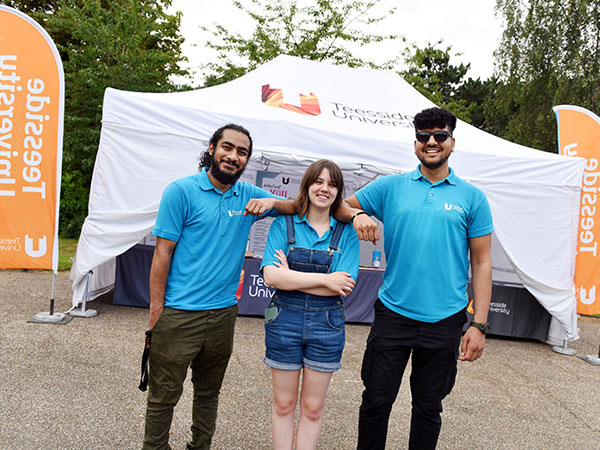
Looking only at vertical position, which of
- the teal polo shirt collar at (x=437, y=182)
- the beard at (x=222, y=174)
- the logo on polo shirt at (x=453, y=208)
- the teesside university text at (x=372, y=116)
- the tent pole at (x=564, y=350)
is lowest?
the tent pole at (x=564, y=350)

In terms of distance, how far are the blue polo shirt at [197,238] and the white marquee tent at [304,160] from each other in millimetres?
2952

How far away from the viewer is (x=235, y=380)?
3.56 meters

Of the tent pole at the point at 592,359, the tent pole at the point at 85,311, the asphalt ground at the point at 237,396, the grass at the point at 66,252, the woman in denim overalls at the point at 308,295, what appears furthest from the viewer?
Result: the grass at the point at 66,252

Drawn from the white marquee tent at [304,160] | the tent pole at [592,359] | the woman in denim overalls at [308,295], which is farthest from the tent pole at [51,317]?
the tent pole at [592,359]

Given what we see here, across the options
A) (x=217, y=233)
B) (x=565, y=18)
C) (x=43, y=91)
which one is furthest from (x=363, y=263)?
(x=565, y=18)

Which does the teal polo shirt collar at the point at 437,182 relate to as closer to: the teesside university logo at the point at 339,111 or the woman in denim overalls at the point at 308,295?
the woman in denim overalls at the point at 308,295

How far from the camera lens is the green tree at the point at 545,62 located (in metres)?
12.6

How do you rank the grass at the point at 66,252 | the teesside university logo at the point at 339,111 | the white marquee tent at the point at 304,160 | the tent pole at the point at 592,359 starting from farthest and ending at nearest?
the grass at the point at 66,252 → the teesside university logo at the point at 339,111 → the tent pole at the point at 592,359 → the white marquee tent at the point at 304,160

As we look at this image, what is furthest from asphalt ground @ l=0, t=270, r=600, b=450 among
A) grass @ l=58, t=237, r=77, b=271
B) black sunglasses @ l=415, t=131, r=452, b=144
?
grass @ l=58, t=237, r=77, b=271

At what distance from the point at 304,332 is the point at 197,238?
0.63m

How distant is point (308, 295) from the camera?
6.10ft

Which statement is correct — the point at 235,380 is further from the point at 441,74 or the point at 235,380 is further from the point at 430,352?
the point at 441,74

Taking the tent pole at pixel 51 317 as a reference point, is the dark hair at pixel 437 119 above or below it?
above

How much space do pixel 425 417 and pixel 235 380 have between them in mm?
1902
